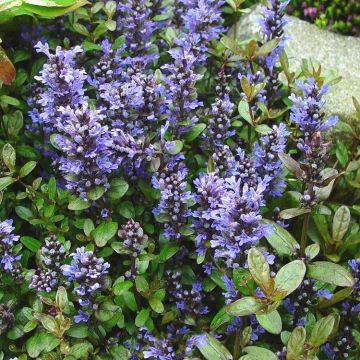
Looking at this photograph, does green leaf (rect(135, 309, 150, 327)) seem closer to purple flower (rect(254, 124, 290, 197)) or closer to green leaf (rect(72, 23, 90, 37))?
purple flower (rect(254, 124, 290, 197))

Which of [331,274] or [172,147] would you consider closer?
[331,274]

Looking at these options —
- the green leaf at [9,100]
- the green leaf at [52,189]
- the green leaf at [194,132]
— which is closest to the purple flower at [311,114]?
the green leaf at [194,132]

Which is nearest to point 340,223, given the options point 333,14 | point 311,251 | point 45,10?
point 311,251

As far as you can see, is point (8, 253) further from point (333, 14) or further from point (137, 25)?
point (333, 14)

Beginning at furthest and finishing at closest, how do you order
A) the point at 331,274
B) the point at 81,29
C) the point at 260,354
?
the point at 81,29 < the point at 331,274 < the point at 260,354

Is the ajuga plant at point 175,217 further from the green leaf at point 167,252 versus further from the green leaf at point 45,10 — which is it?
the green leaf at point 45,10

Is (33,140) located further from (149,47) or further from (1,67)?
(149,47)

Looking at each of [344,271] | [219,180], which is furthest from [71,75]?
[344,271]
